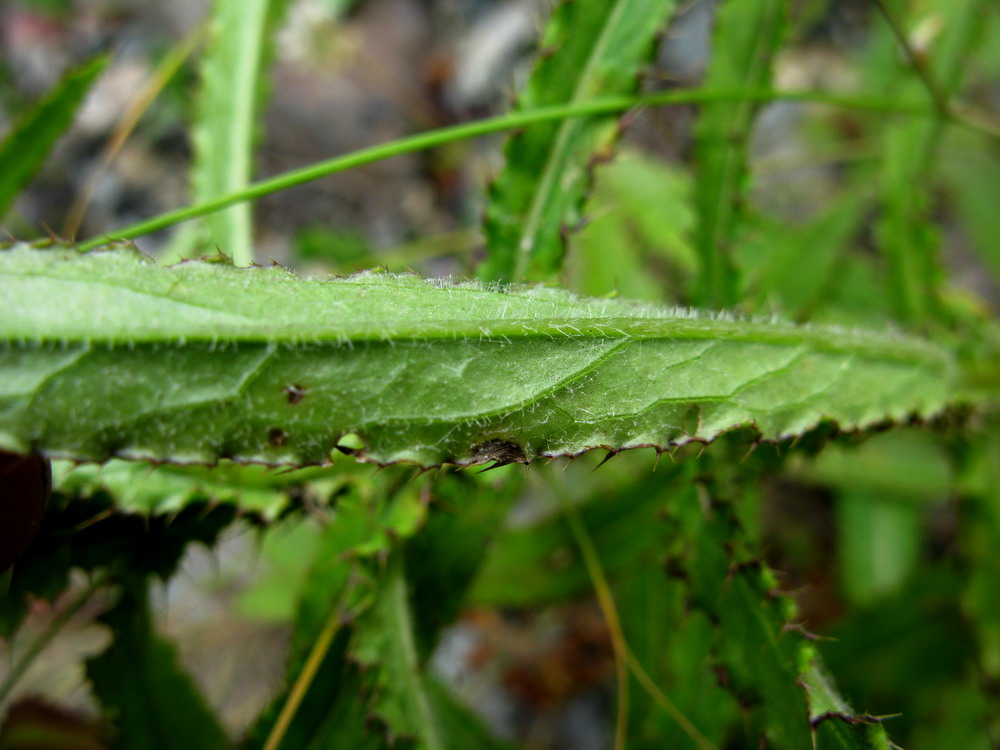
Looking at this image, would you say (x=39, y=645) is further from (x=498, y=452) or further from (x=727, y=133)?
(x=727, y=133)

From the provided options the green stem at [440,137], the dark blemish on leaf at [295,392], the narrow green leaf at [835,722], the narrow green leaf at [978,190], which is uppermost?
the narrow green leaf at [978,190]

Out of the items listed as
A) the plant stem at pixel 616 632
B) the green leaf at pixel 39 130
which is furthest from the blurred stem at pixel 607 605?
the green leaf at pixel 39 130

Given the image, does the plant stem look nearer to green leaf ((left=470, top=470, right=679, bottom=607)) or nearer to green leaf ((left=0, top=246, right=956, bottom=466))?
green leaf ((left=470, top=470, right=679, bottom=607))

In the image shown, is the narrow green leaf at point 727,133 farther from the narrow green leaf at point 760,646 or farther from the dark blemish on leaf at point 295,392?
the dark blemish on leaf at point 295,392

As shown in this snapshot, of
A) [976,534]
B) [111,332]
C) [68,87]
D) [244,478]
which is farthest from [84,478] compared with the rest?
[976,534]

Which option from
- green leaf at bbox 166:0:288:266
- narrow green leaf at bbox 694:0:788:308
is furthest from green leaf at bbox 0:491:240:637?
narrow green leaf at bbox 694:0:788:308

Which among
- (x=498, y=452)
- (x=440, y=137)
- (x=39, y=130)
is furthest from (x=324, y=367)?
(x=39, y=130)
